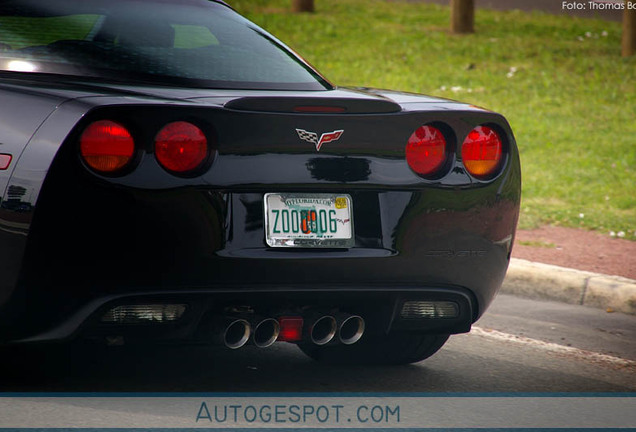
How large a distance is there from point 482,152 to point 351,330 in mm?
836

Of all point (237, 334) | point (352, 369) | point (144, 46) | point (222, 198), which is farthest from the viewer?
point (352, 369)

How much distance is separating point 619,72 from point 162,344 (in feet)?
42.1

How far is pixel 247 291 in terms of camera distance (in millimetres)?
3809

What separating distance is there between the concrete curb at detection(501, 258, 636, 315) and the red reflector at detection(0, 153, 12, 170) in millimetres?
3928

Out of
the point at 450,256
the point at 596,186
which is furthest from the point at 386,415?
the point at 596,186

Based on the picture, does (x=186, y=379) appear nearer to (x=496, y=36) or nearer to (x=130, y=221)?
(x=130, y=221)

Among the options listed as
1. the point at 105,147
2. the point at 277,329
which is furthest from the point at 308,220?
the point at 105,147

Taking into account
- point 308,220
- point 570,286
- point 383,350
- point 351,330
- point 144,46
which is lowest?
point 570,286

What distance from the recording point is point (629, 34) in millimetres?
16297

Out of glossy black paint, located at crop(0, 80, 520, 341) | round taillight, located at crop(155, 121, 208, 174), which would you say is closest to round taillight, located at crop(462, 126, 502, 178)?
glossy black paint, located at crop(0, 80, 520, 341)

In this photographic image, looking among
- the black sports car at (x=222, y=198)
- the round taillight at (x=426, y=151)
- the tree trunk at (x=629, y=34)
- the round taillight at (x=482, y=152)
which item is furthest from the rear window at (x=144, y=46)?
A: the tree trunk at (x=629, y=34)

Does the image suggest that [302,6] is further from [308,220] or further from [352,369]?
[308,220]

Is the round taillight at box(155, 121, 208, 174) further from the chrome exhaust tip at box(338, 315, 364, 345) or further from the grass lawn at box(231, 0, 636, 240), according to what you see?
the grass lawn at box(231, 0, 636, 240)

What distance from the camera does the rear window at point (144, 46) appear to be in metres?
4.20
